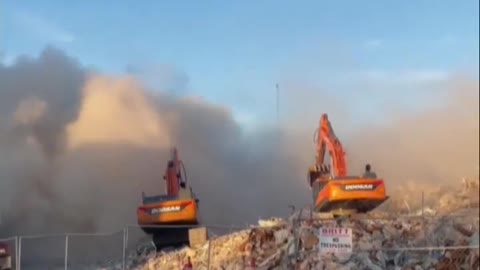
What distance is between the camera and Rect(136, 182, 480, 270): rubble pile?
14.1 meters

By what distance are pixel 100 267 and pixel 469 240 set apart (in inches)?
389

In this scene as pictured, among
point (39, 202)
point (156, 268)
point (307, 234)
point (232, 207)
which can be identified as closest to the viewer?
point (307, 234)

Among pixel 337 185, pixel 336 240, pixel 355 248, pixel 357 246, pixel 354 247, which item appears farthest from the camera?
pixel 337 185

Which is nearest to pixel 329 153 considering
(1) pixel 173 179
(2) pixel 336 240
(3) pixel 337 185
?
(3) pixel 337 185

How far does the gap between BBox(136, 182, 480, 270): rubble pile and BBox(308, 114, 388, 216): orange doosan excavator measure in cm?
115

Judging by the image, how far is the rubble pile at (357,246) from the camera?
1412 centimetres

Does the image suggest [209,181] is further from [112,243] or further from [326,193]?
[326,193]

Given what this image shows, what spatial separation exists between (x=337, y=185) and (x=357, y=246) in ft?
11.0

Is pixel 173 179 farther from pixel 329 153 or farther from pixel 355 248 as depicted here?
→ pixel 355 248

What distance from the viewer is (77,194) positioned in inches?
1072

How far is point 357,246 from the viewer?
1565 centimetres

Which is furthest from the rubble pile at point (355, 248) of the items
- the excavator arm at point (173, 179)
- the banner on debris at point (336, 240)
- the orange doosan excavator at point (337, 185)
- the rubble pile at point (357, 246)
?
the excavator arm at point (173, 179)

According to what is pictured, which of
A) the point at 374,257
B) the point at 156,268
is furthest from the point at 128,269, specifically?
the point at 374,257

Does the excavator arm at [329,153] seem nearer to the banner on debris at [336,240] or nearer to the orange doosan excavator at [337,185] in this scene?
the orange doosan excavator at [337,185]
